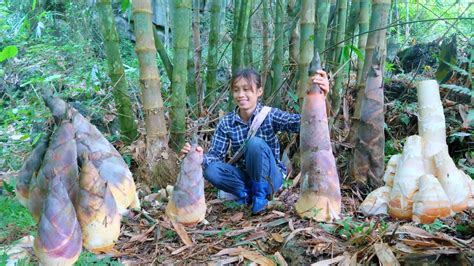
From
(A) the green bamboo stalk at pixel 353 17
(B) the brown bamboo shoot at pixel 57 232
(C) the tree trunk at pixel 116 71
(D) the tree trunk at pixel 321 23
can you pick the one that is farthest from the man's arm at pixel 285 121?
(B) the brown bamboo shoot at pixel 57 232

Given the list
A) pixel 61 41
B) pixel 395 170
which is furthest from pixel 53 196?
pixel 61 41

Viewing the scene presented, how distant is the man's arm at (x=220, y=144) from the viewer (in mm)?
2668

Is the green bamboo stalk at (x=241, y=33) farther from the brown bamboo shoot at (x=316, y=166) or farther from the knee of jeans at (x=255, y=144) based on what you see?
the brown bamboo shoot at (x=316, y=166)

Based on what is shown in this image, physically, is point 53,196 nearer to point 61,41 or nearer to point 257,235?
point 257,235

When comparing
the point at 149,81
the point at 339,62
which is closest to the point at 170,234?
the point at 149,81

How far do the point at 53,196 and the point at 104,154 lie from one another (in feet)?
1.78

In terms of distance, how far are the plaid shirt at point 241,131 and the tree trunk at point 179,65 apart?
0.95ft

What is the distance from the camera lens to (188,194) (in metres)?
2.15

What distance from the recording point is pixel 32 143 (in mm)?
3277

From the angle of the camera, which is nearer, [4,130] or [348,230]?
[348,230]

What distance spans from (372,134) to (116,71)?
64.6 inches

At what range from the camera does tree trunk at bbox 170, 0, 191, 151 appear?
2615 millimetres

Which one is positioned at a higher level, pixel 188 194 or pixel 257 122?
pixel 257 122

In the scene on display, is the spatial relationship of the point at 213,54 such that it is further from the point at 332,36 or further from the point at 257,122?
the point at 257,122
